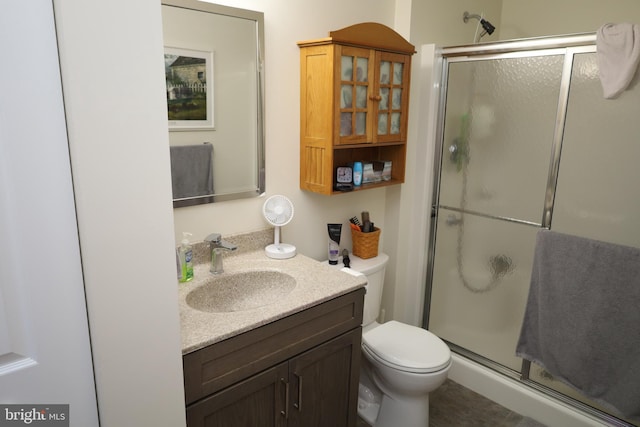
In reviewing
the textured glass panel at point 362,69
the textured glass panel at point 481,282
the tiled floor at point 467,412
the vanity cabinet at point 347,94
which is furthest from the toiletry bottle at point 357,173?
the tiled floor at point 467,412

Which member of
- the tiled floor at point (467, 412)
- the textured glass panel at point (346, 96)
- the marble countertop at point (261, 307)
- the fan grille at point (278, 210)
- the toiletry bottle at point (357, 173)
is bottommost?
the tiled floor at point (467, 412)

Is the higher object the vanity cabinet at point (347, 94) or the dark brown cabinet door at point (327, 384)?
the vanity cabinet at point (347, 94)

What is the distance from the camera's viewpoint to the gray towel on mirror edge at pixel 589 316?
177cm

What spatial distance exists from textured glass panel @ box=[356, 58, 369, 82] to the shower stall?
2.05 ft

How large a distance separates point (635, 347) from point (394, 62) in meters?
1.61

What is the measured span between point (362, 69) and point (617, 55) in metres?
1.01

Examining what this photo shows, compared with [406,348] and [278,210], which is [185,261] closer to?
[278,210]

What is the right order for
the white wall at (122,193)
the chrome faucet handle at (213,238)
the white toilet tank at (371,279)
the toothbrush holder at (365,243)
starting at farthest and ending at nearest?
the toothbrush holder at (365,243) < the white toilet tank at (371,279) < the chrome faucet handle at (213,238) < the white wall at (122,193)

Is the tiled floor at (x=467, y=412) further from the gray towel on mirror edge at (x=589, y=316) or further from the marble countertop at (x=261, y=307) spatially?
the marble countertop at (x=261, y=307)

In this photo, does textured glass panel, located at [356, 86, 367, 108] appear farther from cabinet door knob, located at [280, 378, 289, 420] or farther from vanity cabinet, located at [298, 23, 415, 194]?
cabinet door knob, located at [280, 378, 289, 420]

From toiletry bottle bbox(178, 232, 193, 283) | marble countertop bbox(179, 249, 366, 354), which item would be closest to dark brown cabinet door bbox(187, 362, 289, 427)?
marble countertop bbox(179, 249, 366, 354)

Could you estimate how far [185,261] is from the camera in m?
1.60

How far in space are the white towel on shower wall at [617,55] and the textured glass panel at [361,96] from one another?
96 centimetres

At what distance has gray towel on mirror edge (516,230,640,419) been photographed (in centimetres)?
177
